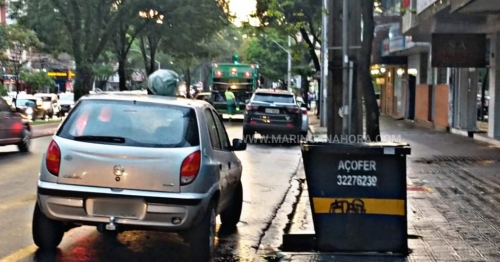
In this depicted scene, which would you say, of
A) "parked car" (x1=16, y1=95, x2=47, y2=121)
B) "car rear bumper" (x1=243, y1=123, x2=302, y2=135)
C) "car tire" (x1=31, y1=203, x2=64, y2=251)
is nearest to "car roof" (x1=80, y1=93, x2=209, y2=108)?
"car tire" (x1=31, y1=203, x2=64, y2=251)

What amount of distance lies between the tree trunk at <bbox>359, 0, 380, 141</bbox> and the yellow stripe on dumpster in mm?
4300

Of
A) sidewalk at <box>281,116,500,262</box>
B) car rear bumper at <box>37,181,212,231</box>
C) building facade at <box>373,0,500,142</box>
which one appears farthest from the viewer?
building facade at <box>373,0,500,142</box>

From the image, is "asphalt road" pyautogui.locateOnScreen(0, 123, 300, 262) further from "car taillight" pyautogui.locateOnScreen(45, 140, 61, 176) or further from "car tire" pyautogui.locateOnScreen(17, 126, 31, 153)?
"car tire" pyautogui.locateOnScreen(17, 126, 31, 153)

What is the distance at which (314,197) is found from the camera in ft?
25.2

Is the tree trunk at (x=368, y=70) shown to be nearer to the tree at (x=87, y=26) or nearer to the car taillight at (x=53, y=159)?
the car taillight at (x=53, y=159)

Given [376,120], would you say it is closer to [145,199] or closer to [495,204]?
[495,204]

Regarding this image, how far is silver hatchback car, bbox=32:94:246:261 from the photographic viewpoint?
730 cm

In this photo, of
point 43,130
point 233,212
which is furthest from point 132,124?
point 43,130

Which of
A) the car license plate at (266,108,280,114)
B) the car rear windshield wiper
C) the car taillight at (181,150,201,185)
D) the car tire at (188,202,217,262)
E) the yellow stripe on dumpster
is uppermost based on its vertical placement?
the car rear windshield wiper

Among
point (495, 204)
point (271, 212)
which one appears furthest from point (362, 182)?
point (495, 204)

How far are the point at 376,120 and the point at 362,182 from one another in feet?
21.9

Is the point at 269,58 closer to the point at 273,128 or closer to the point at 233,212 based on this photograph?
the point at 273,128

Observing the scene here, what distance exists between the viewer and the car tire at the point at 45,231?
7781 millimetres

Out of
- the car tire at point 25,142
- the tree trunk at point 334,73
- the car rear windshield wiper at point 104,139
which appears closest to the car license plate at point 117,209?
the car rear windshield wiper at point 104,139
